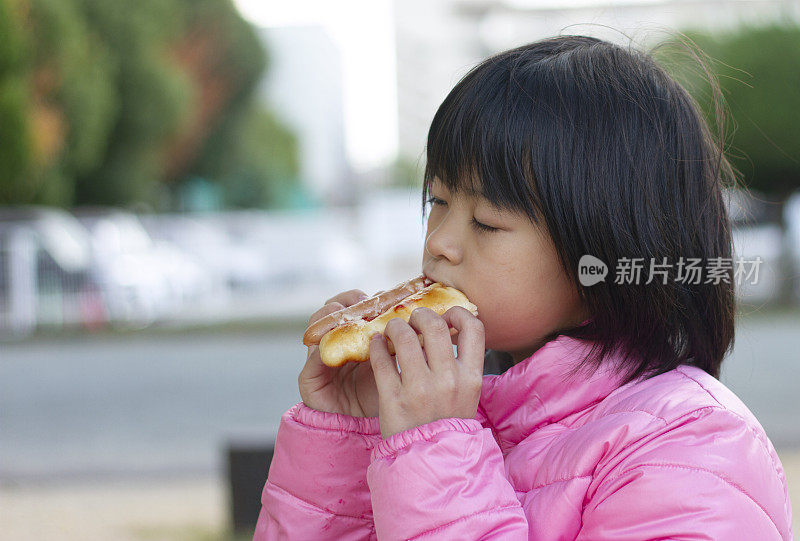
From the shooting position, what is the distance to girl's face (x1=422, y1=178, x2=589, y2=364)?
1.52 meters

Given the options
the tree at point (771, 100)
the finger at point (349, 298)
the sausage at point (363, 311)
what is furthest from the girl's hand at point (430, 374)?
the tree at point (771, 100)

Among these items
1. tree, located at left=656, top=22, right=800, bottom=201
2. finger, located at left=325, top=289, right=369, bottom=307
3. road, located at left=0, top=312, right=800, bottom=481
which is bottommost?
road, located at left=0, top=312, right=800, bottom=481

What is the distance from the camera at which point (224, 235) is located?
2512cm

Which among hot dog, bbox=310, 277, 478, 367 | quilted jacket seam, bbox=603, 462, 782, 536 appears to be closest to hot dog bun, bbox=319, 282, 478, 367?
hot dog, bbox=310, 277, 478, 367

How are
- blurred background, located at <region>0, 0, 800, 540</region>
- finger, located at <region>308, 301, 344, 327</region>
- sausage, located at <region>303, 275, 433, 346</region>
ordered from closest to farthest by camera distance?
sausage, located at <region>303, 275, 433, 346</region> → finger, located at <region>308, 301, 344, 327</region> → blurred background, located at <region>0, 0, 800, 540</region>

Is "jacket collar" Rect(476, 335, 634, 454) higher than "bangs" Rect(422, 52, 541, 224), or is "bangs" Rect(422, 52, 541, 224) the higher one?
"bangs" Rect(422, 52, 541, 224)

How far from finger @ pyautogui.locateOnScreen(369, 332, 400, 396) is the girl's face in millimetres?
202

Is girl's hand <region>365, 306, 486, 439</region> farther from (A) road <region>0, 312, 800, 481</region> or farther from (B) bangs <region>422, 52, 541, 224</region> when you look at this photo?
(A) road <region>0, 312, 800, 481</region>

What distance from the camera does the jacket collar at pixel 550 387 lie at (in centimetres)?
153

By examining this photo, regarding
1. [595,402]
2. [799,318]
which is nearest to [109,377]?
[595,402]

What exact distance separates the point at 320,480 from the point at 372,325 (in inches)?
13.1

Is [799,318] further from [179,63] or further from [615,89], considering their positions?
[179,63]

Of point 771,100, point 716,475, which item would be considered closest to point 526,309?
point 716,475

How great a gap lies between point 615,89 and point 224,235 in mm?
24235
